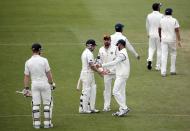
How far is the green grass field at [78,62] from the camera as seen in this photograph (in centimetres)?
Result: 2275

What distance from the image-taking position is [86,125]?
2216cm

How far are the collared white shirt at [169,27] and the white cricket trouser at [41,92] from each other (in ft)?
27.4

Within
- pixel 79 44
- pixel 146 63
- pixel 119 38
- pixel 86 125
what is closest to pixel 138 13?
pixel 79 44

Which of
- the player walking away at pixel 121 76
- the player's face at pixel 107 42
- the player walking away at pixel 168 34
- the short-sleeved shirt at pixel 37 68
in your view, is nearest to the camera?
the short-sleeved shirt at pixel 37 68

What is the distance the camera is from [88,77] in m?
23.2

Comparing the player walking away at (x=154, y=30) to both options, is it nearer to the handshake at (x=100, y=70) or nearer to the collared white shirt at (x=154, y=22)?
the collared white shirt at (x=154, y=22)

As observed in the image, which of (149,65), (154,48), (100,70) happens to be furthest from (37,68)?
(154,48)

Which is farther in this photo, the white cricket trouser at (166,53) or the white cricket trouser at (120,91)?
the white cricket trouser at (166,53)

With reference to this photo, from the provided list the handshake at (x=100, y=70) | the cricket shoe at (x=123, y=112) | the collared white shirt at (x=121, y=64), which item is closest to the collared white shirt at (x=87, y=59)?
the handshake at (x=100, y=70)

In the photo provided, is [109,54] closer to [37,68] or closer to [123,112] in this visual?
[123,112]

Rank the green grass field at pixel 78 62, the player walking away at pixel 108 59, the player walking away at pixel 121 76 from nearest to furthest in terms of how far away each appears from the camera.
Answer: the green grass field at pixel 78 62 → the player walking away at pixel 121 76 → the player walking away at pixel 108 59

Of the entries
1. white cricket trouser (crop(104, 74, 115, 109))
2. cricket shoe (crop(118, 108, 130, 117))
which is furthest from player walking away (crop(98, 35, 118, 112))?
cricket shoe (crop(118, 108, 130, 117))

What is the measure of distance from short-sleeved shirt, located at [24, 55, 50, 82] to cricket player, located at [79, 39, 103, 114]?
193 cm

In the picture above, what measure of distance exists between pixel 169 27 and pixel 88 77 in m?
6.51
